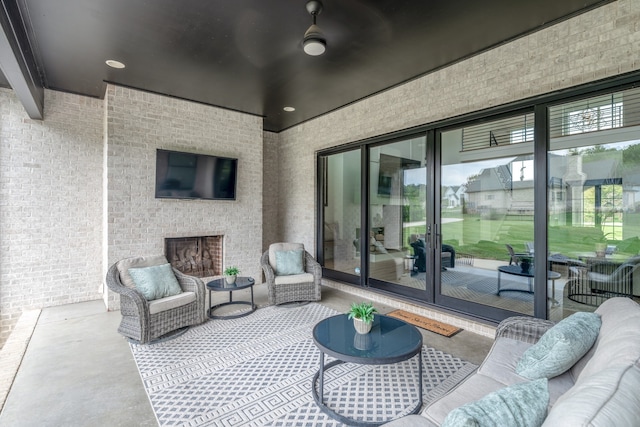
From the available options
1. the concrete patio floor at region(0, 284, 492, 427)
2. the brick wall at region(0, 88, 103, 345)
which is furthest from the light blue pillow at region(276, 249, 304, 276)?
the brick wall at region(0, 88, 103, 345)

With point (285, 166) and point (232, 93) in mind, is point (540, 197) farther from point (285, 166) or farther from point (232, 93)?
point (285, 166)

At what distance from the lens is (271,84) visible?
4711 millimetres

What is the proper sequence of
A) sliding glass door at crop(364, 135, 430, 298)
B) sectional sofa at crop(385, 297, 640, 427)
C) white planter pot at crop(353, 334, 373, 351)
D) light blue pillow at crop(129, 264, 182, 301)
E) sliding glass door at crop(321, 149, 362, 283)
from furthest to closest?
sliding glass door at crop(321, 149, 362, 283) → sliding glass door at crop(364, 135, 430, 298) → light blue pillow at crop(129, 264, 182, 301) → white planter pot at crop(353, 334, 373, 351) → sectional sofa at crop(385, 297, 640, 427)

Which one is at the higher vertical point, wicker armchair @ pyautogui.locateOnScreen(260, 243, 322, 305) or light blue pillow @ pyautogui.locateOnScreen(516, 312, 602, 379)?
light blue pillow @ pyautogui.locateOnScreen(516, 312, 602, 379)

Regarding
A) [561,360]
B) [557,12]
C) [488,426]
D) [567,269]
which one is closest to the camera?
[488,426]

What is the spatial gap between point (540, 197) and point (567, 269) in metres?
0.79

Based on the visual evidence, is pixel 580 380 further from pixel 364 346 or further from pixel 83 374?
pixel 83 374

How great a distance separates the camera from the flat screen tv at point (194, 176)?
515cm

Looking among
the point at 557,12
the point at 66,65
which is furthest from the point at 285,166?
the point at 557,12

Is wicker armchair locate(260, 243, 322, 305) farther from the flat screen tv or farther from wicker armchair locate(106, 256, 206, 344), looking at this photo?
the flat screen tv

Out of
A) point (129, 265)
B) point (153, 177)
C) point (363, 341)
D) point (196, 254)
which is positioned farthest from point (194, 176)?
point (363, 341)

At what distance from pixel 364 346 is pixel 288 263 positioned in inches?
108

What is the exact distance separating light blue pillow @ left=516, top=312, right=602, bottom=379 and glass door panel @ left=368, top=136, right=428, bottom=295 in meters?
2.46

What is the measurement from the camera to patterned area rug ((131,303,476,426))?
233 centimetres
